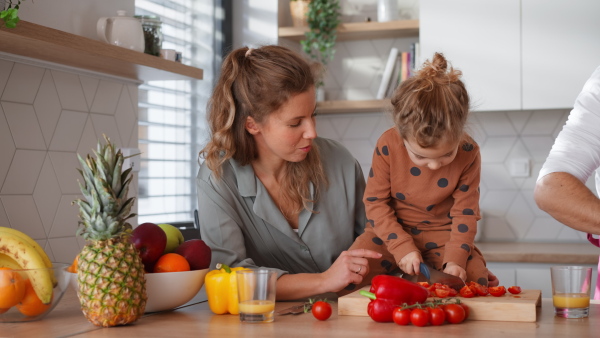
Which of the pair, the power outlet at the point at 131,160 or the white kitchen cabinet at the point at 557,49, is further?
the white kitchen cabinet at the point at 557,49

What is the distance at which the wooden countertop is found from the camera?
3283 millimetres

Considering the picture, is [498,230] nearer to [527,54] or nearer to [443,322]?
[527,54]

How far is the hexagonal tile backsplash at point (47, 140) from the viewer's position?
2.32m

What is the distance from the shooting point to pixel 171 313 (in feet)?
5.43

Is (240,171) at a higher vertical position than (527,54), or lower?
lower

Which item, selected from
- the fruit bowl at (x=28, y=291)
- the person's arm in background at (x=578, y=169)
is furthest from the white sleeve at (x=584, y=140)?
the fruit bowl at (x=28, y=291)

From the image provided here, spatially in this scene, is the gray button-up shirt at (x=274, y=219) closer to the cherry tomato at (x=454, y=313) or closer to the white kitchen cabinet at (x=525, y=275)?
the cherry tomato at (x=454, y=313)

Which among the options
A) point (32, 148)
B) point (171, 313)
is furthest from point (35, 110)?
point (171, 313)

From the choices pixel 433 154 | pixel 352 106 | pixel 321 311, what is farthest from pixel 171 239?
pixel 352 106

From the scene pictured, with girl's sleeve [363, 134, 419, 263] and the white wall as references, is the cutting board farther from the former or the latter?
the white wall

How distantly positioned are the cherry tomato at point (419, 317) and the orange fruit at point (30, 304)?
0.76 m

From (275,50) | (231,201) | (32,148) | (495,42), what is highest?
(495,42)

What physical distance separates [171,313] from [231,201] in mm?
451

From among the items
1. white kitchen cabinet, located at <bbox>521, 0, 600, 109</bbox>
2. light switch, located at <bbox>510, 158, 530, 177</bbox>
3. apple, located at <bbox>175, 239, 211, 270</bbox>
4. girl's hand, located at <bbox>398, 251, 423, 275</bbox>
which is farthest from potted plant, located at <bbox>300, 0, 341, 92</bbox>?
apple, located at <bbox>175, 239, 211, 270</bbox>
